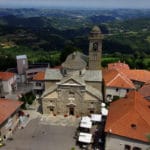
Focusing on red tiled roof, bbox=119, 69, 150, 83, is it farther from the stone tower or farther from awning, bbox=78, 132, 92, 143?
awning, bbox=78, 132, 92, 143

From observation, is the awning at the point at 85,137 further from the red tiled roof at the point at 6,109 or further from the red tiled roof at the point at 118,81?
the red tiled roof at the point at 118,81

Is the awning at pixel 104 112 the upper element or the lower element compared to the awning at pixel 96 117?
upper

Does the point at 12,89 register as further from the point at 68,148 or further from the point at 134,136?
the point at 134,136

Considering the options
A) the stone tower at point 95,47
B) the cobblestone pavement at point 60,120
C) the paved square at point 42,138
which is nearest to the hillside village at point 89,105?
the stone tower at point 95,47

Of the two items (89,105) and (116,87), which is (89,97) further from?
(116,87)

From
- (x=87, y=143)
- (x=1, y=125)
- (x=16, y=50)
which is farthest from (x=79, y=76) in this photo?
(x=16, y=50)
